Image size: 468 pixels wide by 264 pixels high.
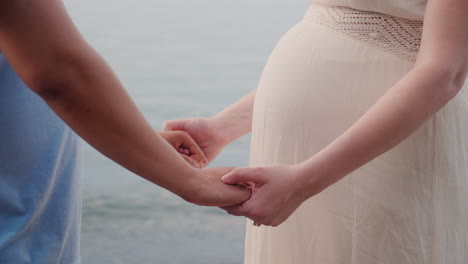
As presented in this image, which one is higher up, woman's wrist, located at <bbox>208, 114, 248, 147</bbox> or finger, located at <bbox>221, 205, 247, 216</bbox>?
woman's wrist, located at <bbox>208, 114, 248, 147</bbox>

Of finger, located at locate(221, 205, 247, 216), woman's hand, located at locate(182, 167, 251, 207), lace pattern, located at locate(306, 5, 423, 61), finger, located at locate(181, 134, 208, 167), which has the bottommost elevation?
finger, located at locate(221, 205, 247, 216)

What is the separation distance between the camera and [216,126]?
5.79 ft

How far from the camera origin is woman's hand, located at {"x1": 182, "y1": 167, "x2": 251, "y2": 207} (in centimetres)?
135

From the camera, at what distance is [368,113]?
1.30 metres

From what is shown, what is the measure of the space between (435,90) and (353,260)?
39cm

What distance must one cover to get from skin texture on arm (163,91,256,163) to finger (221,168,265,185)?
336 mm

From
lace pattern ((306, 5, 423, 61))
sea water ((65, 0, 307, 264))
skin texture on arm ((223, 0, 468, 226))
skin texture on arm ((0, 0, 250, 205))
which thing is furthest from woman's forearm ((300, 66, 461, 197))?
sea water ((65, 0, 307, 264))

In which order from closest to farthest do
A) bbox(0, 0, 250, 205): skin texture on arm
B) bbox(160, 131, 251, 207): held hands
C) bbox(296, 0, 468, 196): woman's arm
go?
bbox(0, 0, 250, 205): skin texture on arm, bbox(296, 0, 468, 196): woman's arm, bbox(160, 131, 251, 207): held hands

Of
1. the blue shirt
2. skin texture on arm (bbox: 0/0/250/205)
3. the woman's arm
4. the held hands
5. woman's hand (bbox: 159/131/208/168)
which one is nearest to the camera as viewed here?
skin texture on arm (bbox: 0/0/250/205)

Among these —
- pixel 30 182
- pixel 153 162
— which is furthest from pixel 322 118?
pixel 30 182

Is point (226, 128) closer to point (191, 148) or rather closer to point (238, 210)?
point (191, 148)

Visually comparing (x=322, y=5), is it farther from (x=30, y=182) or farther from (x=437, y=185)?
(x=30, y=182)

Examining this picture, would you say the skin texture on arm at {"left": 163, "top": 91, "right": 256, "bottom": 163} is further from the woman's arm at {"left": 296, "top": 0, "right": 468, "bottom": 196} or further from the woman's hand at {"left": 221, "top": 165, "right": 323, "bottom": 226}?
the woman's arm at {"left": 296, "top": 0, "right": 468, "bottom": 196}

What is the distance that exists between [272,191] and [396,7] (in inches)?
16.6
